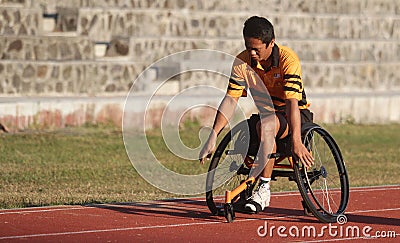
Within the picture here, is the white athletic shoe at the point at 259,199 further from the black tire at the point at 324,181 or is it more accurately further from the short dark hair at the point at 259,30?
the short dark hair at the point at 259,30

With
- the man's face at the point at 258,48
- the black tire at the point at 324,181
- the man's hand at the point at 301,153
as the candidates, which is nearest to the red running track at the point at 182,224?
the black tire at the point at 324,181

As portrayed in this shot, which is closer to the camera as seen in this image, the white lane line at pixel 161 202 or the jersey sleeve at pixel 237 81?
the jersey sleeve at pixel 237 81

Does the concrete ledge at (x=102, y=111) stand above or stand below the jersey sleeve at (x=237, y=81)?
below

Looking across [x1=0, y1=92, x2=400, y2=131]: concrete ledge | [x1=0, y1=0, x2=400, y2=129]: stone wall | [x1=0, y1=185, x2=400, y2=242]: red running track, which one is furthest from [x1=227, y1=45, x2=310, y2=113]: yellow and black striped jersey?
[x1=0, y1=0, x2=400, y2=129]: stone wall

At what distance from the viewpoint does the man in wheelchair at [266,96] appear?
8.67m

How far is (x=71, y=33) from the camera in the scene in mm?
19500

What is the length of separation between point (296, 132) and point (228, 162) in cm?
86

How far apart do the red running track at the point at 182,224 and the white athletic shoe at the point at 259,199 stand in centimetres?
13

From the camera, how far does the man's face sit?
8.70 metres

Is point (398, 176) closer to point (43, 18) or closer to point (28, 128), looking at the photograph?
point (28, 128)

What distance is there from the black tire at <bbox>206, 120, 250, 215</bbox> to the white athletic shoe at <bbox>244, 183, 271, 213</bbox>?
18 cm

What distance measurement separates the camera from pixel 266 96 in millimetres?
9078

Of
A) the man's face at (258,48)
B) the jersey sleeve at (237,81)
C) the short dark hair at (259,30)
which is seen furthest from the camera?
the jersey sleeve at (237,81)

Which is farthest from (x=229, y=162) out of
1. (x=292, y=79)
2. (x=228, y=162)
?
(x=292, y=79)
